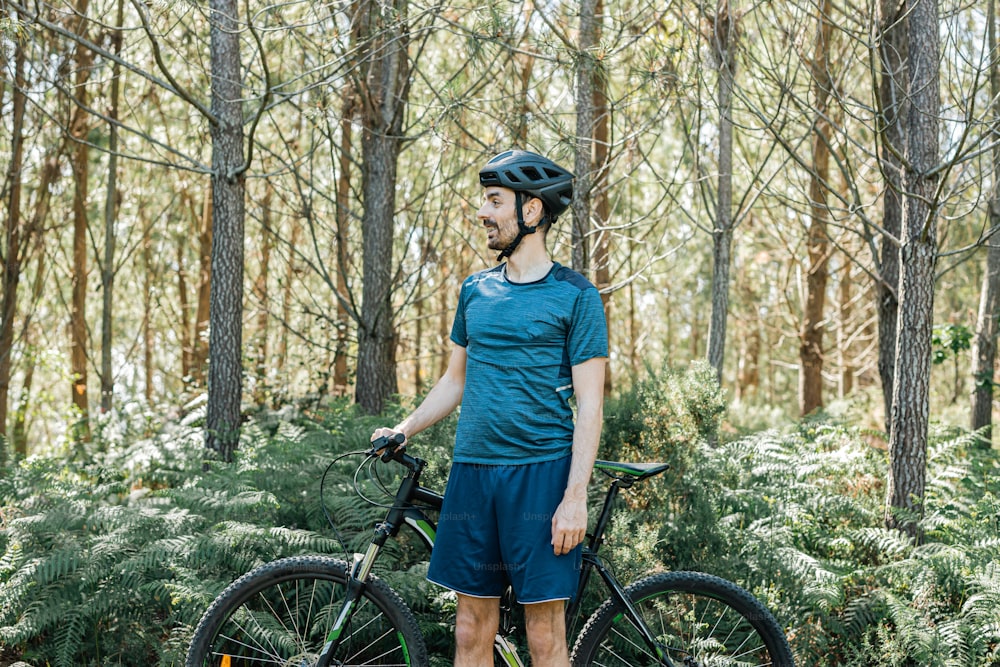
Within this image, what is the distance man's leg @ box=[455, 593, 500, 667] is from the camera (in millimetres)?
2902

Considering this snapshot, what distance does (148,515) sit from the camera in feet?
14.8

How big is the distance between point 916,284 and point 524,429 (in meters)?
3.06

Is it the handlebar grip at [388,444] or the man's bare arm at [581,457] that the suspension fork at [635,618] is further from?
the handlebar grip at [388,444]

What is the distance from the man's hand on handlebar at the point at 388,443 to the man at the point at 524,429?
0.23 m

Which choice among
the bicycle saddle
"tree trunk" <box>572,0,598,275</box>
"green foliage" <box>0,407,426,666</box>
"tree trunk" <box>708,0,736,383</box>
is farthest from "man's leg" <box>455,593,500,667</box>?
"tree trunk" <box>708,0,736,383</box>

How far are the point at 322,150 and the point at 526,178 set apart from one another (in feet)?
35.8

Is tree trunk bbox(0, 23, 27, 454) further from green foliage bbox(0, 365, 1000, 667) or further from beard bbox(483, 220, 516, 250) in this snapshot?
beard bbox(483, 220, 516, 250)

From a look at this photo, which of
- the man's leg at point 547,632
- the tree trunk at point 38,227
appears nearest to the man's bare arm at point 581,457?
the man's leg at point 547,632

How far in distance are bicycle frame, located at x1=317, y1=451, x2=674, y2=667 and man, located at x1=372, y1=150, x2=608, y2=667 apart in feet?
0.58

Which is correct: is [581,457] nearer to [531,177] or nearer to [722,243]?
[531,177]

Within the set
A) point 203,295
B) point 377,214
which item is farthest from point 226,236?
point 203,295

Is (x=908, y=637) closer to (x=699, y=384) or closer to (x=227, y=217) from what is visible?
(x=699, y=384)

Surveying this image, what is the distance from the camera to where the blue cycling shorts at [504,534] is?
8.99 ft

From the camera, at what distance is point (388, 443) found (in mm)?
2959
